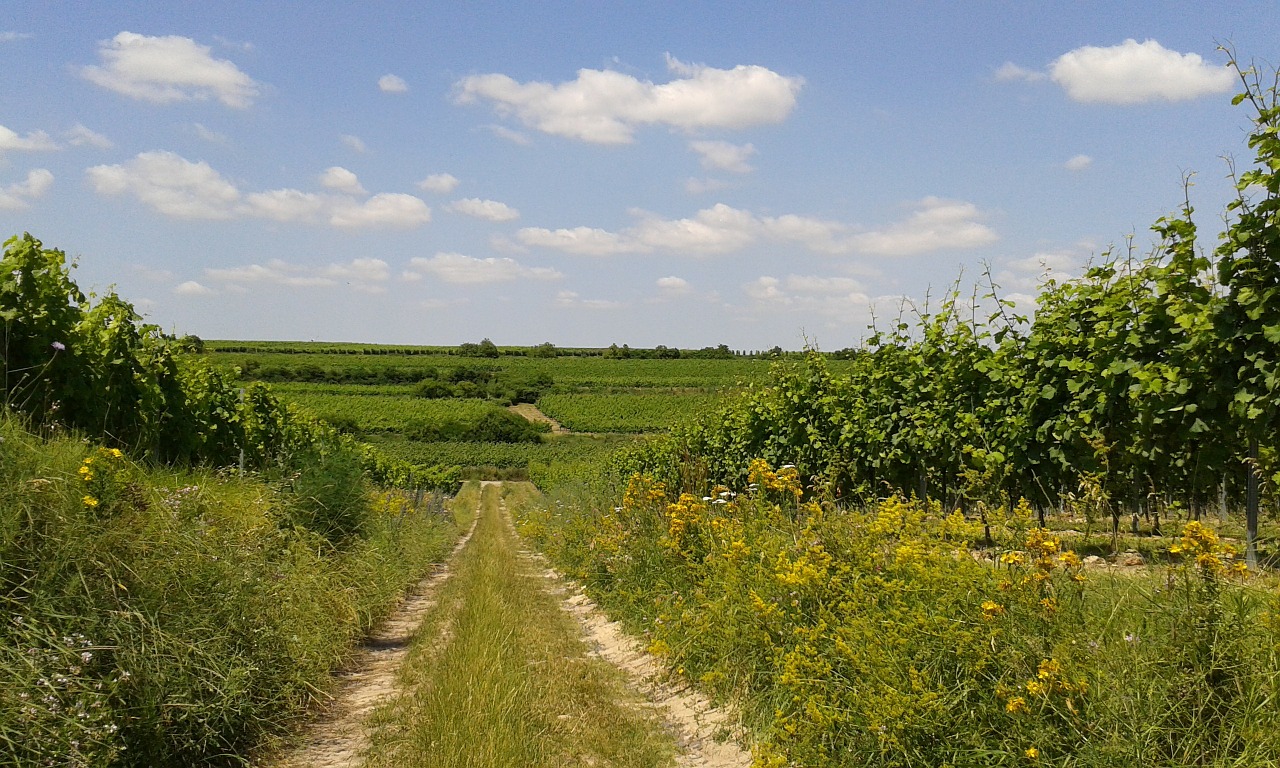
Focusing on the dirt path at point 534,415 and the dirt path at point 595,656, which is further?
the dirt path at point 534,415

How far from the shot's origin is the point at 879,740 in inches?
168

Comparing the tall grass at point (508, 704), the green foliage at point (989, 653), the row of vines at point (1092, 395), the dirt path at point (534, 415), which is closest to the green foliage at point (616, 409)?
→ the dirt path at point (534, 415)

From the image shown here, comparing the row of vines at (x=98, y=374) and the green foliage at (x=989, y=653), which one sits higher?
the row of vines at (x=98, y=374)

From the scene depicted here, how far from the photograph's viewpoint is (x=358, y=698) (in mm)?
7320

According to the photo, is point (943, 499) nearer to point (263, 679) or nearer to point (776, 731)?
point (776, 731)

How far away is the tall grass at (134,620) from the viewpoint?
3961 millimetres

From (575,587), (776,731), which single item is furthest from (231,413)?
(776,731)

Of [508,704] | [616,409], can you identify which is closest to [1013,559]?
[508,704]

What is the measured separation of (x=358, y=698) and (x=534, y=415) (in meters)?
82.5

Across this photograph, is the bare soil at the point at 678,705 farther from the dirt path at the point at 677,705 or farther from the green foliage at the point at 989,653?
the green foliage at the point at 989,653

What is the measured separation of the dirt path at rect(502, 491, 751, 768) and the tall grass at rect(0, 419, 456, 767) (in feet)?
8.78

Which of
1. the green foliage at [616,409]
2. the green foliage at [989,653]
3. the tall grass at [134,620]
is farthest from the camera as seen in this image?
the green foliage at [616,409]

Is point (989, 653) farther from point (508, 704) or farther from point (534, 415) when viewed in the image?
point (534, 415)

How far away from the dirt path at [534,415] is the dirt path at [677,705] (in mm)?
72561
